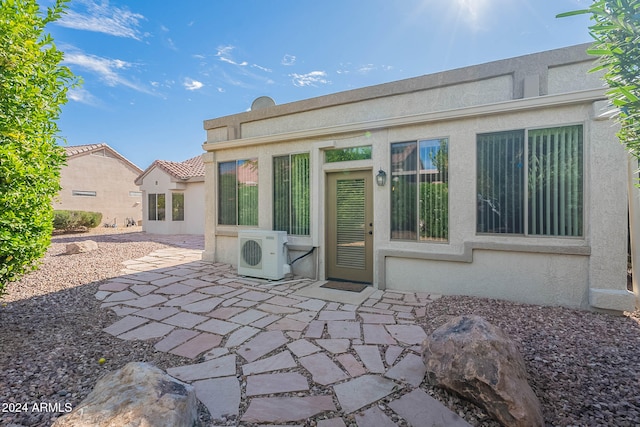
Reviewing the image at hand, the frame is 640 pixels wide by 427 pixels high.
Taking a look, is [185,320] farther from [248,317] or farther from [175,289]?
[175,289]

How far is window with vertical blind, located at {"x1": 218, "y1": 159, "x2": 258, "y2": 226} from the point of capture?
723cm

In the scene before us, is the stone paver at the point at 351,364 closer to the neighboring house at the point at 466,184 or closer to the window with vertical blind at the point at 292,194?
the neighboring house at the point at 466,184

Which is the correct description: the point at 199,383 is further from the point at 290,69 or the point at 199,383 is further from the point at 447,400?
the point at 290,69

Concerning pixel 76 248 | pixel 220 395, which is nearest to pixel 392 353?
pixel 220 395

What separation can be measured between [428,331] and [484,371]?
1.52 metres

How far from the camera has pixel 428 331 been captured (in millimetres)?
3602

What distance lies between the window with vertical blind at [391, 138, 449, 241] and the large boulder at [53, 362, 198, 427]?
441cm

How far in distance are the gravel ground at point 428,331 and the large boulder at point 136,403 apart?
36cm

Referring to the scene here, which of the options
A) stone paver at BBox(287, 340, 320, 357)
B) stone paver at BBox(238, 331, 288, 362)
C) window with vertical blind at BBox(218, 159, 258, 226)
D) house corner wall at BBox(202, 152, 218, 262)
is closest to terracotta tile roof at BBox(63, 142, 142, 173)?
house corner wall at BBox(202, 152, 218, 262)

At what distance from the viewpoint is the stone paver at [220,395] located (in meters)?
2.17

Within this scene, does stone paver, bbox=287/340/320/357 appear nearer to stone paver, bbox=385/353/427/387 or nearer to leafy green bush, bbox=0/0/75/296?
stone paver, bbox=385/353/427/387

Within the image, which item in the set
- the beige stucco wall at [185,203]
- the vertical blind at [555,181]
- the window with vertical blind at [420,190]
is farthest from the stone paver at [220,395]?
the beige stucco wall at [185,203]

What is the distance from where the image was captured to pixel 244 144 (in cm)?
713

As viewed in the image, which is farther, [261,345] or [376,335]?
[376,335]
